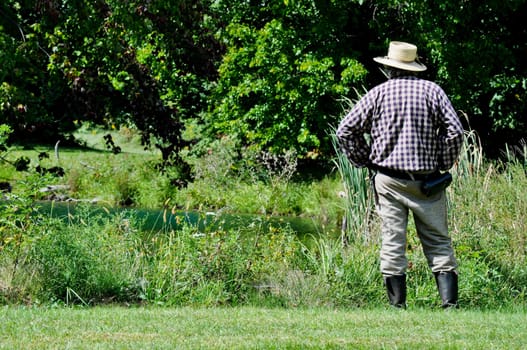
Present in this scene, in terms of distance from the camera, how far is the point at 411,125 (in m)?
6.14

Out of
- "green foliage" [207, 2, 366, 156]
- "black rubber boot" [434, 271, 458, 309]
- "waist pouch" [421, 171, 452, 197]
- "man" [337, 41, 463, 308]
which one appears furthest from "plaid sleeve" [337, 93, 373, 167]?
"green foliage" [207, 2, 366, 156]

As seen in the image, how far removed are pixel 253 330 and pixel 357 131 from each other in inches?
83.9

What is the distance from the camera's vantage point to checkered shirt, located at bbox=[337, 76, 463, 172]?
615 cm

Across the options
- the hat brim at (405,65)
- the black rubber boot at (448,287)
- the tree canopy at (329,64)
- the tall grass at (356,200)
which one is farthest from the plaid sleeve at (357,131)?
the tree canopy at (329,64)

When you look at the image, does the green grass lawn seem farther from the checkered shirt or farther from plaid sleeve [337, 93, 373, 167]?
plaid sleeve [337, 93, 373, 167]

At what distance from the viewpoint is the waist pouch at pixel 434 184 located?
6.15 meters

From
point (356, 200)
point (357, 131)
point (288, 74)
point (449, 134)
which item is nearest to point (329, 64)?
point (288, 74)

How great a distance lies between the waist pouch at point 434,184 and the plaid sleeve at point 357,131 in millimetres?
517

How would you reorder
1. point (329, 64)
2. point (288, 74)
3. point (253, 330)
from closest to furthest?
point (253, 330) → point (329, 64) → point (288, 74)

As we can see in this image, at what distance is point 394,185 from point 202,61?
371 centimetres

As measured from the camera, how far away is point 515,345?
4.51m

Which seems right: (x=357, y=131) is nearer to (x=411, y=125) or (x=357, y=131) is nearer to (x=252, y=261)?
(x=411, y=125)

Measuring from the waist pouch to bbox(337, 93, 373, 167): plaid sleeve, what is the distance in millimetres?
517

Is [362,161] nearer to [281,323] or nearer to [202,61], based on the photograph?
[281,323]
